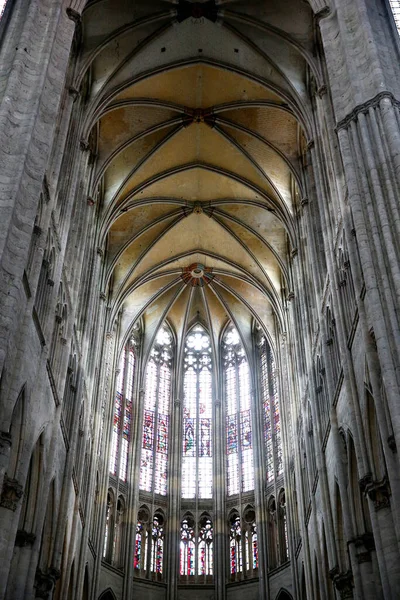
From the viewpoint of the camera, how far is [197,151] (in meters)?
31.4

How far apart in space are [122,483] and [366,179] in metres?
21.2

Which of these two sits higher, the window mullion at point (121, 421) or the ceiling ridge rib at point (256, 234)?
the ceiling ridge rib at point (256, 234)

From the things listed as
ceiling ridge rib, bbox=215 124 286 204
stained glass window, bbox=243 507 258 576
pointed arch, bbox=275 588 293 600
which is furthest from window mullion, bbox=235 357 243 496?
ceiling ridge rib, bbox=215 124 286 204

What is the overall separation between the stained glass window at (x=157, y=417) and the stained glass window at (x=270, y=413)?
4.83 metres

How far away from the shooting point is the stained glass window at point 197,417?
35281 mm

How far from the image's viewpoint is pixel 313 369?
82.7 ft

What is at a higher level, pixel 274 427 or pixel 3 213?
pixel 274 427

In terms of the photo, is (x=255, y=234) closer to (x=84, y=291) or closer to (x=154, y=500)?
(x=84, y=291)

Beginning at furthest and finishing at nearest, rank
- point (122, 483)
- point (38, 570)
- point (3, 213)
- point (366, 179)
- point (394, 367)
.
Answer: point (122, 483) < point (38, 570) < point (366, 179) < point (3, 213) < point (394, 367)

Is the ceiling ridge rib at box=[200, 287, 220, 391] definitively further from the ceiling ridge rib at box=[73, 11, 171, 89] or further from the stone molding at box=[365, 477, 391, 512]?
the stone molding at box=[365, 477, 391, 512]

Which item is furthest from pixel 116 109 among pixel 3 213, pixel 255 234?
pixel 3 213

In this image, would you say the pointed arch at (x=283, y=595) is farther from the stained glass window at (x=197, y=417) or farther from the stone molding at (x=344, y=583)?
the stone molding at (x=344, y=583)

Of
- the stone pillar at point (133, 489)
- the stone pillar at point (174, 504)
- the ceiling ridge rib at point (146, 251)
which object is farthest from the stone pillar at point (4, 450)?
the ceiling ridge rib at point (146, 251)

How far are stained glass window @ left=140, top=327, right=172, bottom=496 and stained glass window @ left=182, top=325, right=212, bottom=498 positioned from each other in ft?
3.03
